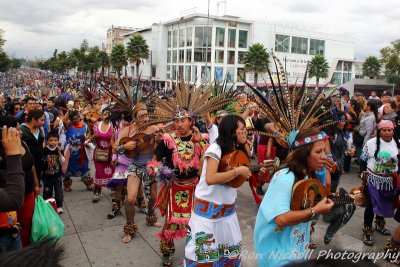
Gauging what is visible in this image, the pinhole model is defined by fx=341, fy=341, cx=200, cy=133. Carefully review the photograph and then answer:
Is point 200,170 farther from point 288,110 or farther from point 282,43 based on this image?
point 282,43

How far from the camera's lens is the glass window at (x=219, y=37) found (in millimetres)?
Result: 50875

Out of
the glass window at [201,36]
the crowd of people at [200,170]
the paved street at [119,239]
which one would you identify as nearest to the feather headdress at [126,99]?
the crowd of people at [200,170]

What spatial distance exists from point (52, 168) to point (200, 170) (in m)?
2.91

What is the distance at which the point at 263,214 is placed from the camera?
8.48 ft

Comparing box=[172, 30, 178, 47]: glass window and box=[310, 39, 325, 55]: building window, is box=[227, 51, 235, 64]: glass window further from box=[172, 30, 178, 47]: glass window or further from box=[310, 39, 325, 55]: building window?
box=[310, 39, 325, 55]: building window

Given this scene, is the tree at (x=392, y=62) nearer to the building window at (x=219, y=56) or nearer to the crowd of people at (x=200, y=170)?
the building window at (x=219, y=56)

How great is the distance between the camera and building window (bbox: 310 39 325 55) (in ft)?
196

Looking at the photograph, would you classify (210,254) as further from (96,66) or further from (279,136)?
(96,66)

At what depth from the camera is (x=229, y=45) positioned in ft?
Result: 171

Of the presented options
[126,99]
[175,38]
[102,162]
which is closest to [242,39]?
[175,38]

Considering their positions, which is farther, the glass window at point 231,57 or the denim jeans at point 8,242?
the glass window at point 231,57

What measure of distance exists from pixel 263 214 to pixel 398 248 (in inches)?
105

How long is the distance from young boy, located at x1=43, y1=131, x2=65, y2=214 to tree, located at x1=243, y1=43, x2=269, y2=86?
4097cm

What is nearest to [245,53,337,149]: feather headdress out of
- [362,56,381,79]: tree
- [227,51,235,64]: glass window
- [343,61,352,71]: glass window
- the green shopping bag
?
the green shopping bag
